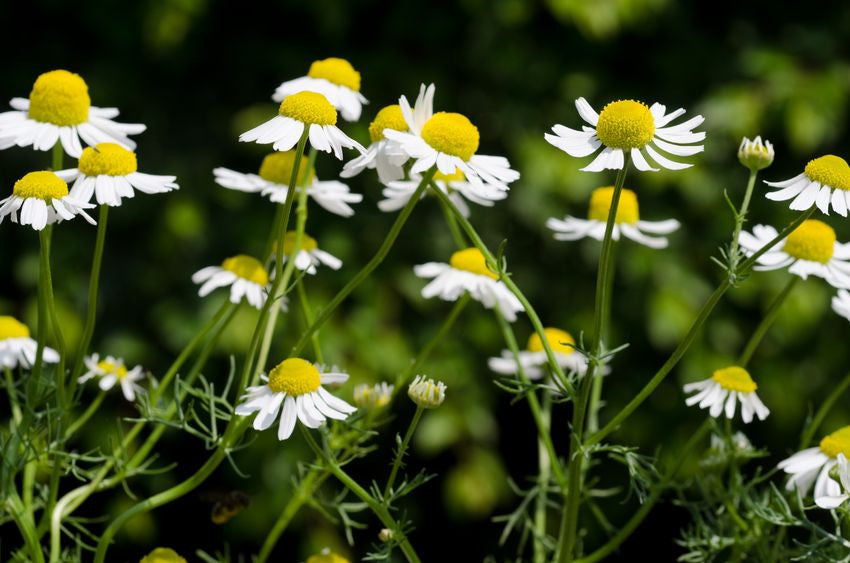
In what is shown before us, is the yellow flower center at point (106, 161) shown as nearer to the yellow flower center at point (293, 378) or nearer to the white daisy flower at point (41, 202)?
the white daisy flower at point (41, 202)

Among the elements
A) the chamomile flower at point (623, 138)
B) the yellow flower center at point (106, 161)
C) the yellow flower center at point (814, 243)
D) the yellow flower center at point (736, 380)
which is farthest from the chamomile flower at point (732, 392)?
the yellow flower center at point (106, 161)

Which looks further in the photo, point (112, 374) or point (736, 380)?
point (112, 374)

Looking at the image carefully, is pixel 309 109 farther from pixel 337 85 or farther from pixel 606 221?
pixel 606 221

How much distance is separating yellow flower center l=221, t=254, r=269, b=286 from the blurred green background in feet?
3.36

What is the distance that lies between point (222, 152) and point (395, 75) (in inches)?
14.6

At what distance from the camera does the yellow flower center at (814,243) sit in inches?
35.2

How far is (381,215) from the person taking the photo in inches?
83.3

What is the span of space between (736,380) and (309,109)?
0.40 m

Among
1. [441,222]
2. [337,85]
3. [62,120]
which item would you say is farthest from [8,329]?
[441,222]

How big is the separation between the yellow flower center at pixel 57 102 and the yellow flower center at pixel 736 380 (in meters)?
0.54

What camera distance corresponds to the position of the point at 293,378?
693 mm

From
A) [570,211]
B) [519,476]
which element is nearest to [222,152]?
[570,211]

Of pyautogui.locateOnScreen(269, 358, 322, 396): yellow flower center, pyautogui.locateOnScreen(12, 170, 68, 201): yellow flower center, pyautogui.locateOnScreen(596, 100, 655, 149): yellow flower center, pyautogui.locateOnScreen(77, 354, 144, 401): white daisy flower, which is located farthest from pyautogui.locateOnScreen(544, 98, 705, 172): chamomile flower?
pyautogui.locateOnScreen(77, 354, 144, 401): white daisy flower

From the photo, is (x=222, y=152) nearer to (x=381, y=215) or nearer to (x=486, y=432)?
(x=381, y=215)
